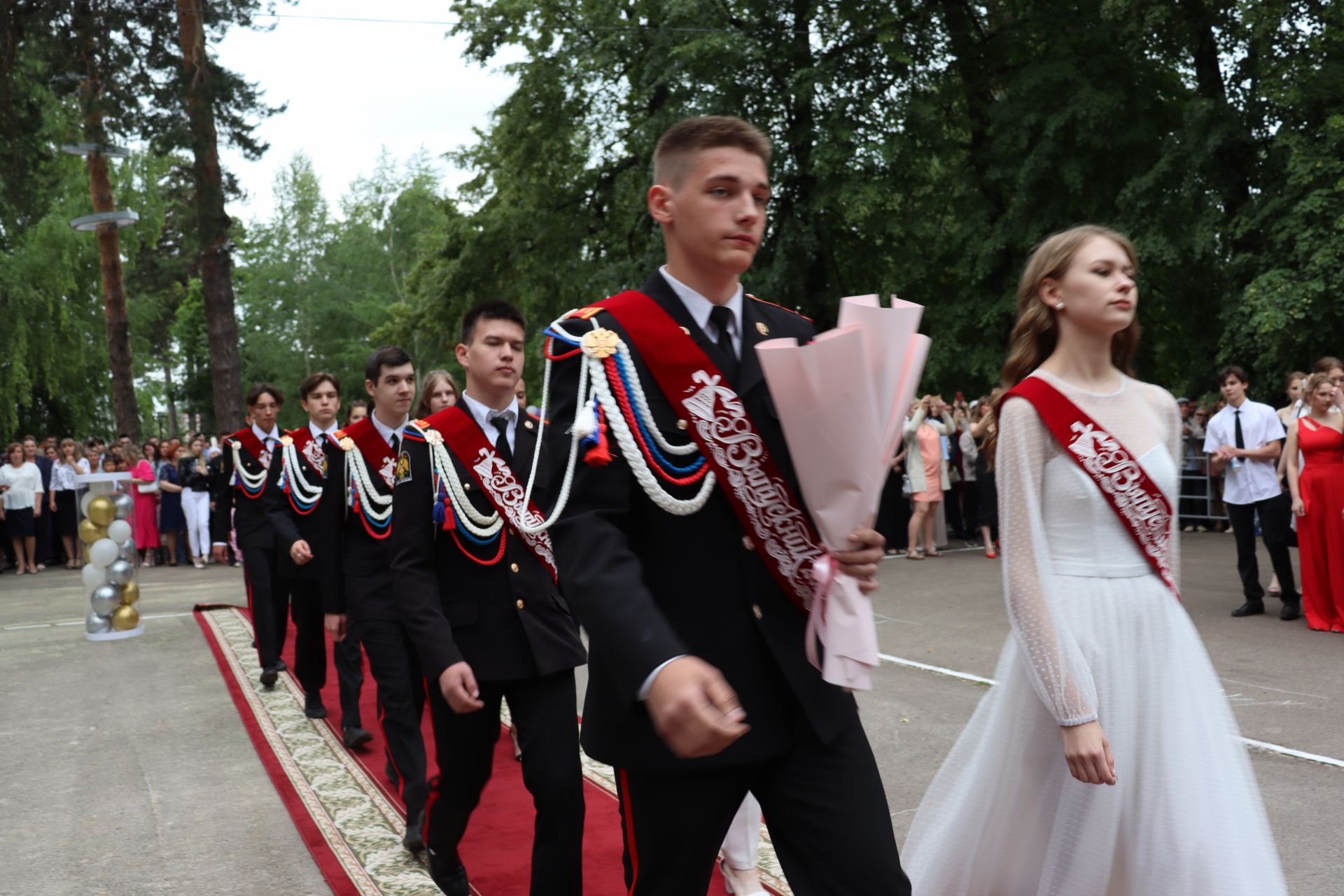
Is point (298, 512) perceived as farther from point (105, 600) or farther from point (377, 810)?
point (105, 600)

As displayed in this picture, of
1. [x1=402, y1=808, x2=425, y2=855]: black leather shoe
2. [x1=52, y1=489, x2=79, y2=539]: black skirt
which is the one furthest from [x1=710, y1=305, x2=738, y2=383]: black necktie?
[x1=52, y1=489, x2=79, y2=539]: black skirt

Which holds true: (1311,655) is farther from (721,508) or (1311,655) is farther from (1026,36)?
(1026,36)

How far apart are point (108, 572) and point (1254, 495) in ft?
33.5

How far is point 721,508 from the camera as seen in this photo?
249 cm

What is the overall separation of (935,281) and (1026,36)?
163 inches

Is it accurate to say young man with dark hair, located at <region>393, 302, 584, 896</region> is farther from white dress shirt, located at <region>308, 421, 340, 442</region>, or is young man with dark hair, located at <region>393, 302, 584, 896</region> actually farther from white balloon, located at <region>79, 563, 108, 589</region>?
white balloon, located at <region>79, 563, 108, 589</region>

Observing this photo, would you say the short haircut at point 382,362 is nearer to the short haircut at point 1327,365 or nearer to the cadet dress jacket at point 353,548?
the cadet dress jacket at point 353,548

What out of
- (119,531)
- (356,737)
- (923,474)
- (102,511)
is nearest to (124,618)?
(119,531)

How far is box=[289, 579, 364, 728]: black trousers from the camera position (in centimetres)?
726

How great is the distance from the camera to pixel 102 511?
39.1 feet

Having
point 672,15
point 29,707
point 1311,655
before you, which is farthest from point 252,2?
point 1311,655

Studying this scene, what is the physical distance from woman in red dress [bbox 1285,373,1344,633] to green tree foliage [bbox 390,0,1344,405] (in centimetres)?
647

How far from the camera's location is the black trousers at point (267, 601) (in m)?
8.94

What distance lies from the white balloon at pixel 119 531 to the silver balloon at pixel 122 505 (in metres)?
0.14
